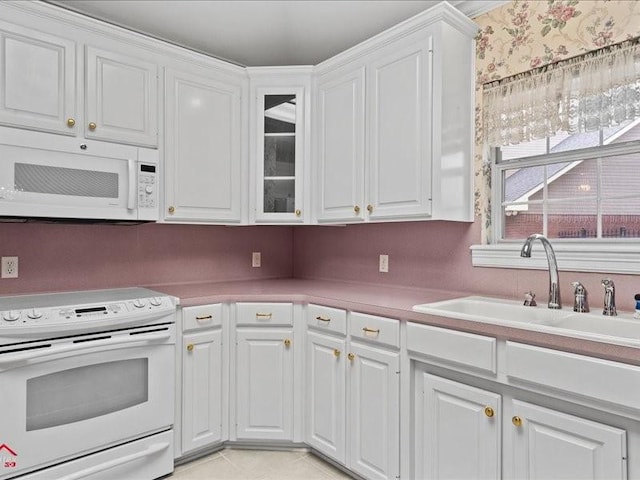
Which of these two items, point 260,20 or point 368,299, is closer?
point 368,299

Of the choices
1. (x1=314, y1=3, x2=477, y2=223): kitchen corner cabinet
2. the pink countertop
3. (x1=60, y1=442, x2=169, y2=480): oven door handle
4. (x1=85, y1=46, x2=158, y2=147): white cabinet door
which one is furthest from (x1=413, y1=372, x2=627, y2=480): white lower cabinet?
(x1=85, y1=46, x2=158, y2=147): white cabinet door

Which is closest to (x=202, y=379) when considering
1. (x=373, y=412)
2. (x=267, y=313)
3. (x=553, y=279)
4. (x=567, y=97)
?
(x=267, y=313)

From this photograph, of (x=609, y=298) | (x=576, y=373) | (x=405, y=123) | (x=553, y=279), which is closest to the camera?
(x=576, y=373)

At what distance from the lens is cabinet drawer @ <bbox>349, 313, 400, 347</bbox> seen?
192 cm

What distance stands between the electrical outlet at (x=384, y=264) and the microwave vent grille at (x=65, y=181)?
161 centimetres

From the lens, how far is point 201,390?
2307 mm

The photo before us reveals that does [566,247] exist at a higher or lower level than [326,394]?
higher

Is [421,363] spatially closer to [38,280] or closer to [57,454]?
[57,454]

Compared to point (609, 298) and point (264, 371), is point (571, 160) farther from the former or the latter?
point (264, 371)

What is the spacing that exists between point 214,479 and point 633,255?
220 centimetres

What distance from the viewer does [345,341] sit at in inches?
85.0

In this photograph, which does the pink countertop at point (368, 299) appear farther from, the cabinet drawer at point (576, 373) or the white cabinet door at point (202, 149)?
the white cabinet door at point (202, 149)

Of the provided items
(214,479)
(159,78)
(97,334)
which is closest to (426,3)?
(159,78)

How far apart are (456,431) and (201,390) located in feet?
4.33
